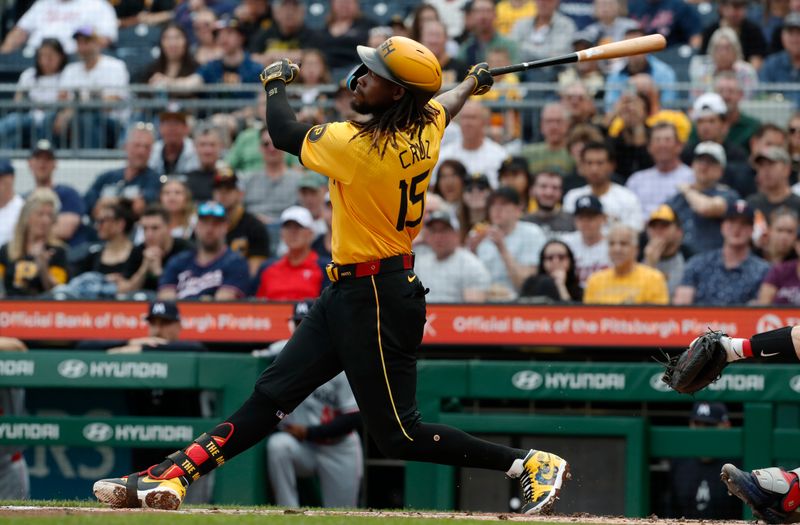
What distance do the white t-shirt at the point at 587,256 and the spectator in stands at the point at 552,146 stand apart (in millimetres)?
1184

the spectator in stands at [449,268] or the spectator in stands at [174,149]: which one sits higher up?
the spectator in stands at [174,149]

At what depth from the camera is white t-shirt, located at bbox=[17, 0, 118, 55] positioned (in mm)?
14289

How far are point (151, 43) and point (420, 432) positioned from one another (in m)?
9.82

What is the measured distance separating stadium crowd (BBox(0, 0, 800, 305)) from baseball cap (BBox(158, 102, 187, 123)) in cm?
3

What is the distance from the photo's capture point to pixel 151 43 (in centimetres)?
1450

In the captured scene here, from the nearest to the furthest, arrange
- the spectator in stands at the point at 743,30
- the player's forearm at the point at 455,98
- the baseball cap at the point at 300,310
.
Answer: the player's forearm at the point at 455,98 < the baseball cap at the point at 300,310 < the spectator in stands at the point at 743,30

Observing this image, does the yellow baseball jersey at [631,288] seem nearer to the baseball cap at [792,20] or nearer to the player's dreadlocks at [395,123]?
the baseball cap at [792,20]

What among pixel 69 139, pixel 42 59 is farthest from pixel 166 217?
pixel 42 59

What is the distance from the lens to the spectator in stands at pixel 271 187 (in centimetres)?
1113

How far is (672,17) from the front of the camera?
43.2 ft

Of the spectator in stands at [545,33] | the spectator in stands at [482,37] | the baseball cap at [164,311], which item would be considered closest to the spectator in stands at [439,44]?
the spectator in stands at [482,37]

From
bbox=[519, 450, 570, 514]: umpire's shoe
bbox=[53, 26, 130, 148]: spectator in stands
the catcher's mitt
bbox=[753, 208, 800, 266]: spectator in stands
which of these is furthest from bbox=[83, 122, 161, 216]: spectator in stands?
the catcher's mitt

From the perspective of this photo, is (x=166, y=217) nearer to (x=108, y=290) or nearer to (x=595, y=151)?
(x=108, y=290)

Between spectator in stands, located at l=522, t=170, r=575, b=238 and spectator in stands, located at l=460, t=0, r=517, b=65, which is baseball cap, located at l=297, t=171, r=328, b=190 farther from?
spectator in stands, located at l=460, t=0, r=517, b=65
